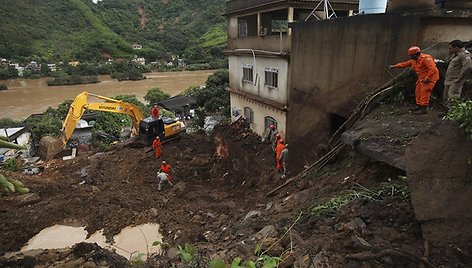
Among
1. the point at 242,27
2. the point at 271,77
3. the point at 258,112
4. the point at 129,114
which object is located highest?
the point at 242,27

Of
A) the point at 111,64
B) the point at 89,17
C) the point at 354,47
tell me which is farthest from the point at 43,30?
the point at 354,47

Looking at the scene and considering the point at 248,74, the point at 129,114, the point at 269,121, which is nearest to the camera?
the point at 269,121

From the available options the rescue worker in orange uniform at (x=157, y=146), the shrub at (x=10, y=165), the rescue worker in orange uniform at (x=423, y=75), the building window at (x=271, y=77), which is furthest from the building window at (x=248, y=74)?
the shrub at (x=10, y=165)

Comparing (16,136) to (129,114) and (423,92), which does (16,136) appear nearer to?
(129,114)

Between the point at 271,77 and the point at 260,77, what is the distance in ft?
3.55

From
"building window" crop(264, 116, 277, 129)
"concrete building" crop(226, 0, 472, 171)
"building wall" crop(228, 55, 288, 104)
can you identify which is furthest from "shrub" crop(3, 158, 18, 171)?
"building window" crop(264, 116, 277, 129)

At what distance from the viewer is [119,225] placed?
10.3 metres

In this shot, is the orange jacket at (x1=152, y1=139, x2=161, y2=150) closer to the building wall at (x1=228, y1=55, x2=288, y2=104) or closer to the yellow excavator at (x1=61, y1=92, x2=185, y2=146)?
the yellow excavator at (x1=61, y1=92, x2=185, y2=146)

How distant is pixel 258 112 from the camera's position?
14922mm

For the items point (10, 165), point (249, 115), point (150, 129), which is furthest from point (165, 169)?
point (10, 165)

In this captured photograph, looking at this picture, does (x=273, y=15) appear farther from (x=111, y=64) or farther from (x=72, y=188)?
(x=111, y=64)

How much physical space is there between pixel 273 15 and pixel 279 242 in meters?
13.0

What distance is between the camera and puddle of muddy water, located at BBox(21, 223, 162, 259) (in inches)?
376

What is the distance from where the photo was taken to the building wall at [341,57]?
708 cm
